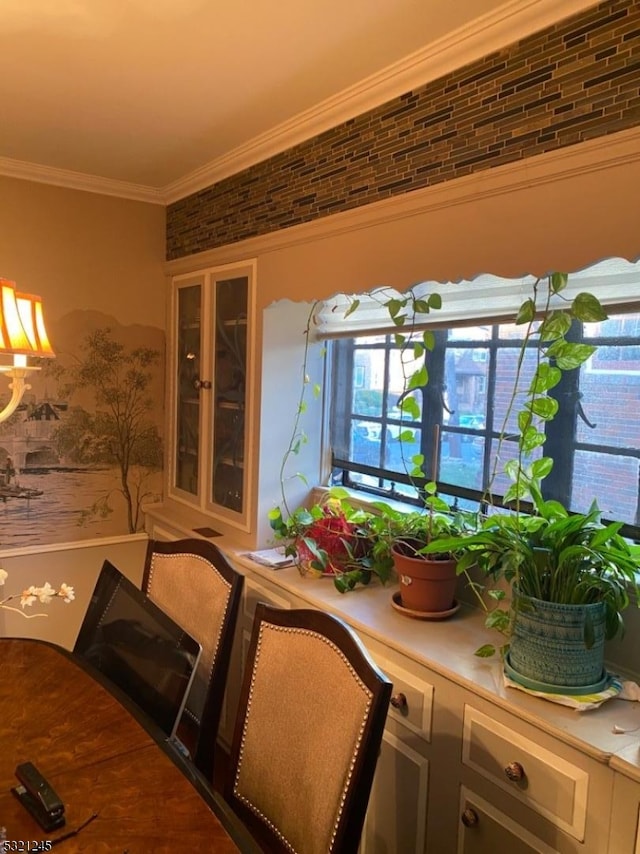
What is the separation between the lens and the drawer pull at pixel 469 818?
1548 millimetres

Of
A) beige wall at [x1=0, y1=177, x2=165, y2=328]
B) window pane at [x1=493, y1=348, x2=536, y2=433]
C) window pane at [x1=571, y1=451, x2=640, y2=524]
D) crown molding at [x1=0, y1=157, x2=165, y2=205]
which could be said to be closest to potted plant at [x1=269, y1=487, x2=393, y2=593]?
window pane at [x1=493, y1=348, x2=536, y2=433]

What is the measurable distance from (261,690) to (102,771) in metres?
0.37

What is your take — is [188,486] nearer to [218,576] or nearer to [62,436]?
[62,436]

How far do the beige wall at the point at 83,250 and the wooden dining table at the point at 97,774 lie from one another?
A: 6.05 ft

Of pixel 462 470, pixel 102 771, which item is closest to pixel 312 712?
pixel 102 771

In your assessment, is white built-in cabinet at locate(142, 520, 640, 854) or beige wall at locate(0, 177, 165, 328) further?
beige wall at locate(0, 177, 165, 328)

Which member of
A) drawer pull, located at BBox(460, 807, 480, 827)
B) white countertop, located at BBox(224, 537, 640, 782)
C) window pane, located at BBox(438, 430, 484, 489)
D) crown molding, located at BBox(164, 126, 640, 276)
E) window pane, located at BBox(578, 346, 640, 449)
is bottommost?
drawer pull, located at BBox(460, 807, 480, 827)

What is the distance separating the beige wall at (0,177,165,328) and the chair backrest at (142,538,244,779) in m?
1.46

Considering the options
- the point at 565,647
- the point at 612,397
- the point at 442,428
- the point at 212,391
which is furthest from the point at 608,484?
the point at 212,391

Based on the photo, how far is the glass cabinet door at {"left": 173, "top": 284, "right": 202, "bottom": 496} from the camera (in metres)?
3.13

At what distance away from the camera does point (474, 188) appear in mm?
1708

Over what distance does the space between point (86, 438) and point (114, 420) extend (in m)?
0.16

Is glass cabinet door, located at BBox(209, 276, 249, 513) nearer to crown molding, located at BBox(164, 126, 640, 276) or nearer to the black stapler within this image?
crown molding, located at BBox(164, 126, 640, 276)

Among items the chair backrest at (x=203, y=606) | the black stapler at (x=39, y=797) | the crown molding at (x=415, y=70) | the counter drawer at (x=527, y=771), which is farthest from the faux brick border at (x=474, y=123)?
the black stapler at (x=39, y=797)
